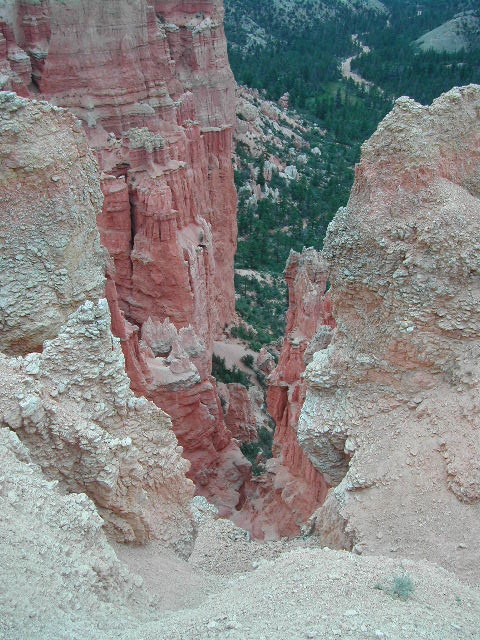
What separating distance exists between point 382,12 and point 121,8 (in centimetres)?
10068

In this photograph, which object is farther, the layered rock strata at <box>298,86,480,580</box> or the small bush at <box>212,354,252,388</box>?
the small bush at <box>212,354,252,388</box>

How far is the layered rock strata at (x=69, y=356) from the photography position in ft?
21.7

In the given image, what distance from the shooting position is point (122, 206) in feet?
62.6

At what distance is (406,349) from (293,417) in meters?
5.25

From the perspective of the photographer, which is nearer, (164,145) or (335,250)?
(335,250)

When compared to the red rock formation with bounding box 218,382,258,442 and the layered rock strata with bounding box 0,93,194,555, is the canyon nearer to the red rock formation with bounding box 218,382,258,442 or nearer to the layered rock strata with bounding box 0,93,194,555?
the layered rock strata with bounding box 0,93,194,555

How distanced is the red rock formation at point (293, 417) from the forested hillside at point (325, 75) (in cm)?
1161

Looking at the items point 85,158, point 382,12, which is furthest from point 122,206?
point 382,12

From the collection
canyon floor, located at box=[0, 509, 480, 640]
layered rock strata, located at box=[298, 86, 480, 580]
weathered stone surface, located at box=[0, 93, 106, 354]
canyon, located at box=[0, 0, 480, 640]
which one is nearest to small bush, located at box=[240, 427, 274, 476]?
canyon, located at box=[0, 0, 480, 640]

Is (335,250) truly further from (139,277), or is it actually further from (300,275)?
(139,277)

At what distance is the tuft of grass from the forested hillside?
74.5 feet

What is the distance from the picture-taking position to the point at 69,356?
7.25m

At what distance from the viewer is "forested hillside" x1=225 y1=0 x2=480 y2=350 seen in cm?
3722

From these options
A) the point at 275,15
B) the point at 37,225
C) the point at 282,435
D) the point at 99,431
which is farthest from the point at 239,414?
the point at 275,15
